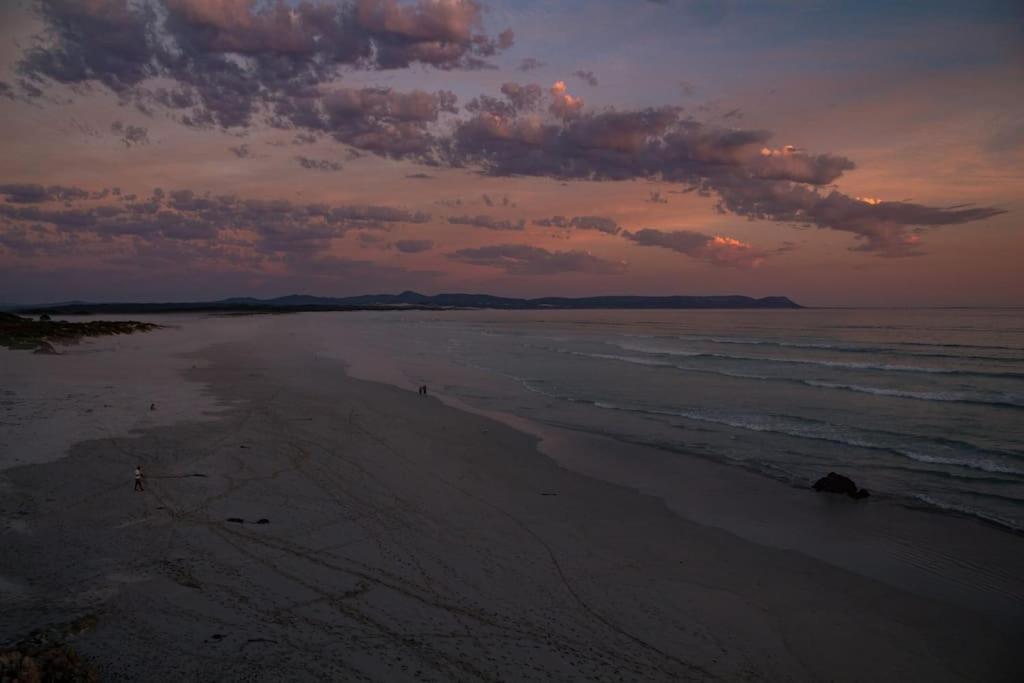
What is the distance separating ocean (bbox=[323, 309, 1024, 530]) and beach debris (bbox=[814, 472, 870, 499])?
0.64 m

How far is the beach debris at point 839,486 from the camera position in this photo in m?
13.4

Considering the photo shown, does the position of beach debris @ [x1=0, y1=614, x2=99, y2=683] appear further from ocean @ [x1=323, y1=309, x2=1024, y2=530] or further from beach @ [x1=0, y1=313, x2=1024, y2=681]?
ocean @ [x1=323, y1=309, x2=1024, y2=530]

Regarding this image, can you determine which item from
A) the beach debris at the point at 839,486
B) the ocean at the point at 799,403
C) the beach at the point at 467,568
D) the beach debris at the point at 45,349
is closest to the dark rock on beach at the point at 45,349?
the beach debris at the point at 45,349

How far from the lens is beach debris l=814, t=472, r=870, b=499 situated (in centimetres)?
1340

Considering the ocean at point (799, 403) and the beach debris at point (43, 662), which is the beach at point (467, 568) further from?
the ocean at point (799, 403)

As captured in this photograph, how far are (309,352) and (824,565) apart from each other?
138 ft

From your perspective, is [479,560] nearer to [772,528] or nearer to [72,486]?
[772,528]

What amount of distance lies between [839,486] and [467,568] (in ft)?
30.5

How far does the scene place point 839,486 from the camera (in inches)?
534

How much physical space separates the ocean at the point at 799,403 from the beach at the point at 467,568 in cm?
254

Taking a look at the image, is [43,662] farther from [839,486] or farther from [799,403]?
[799,403]

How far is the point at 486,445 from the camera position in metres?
17.5

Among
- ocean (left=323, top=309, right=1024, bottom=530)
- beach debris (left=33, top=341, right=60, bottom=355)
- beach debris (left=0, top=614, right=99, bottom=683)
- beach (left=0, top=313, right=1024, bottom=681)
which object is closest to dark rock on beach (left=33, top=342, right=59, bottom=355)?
beach debris (left=33, top=341, right=60, bottom=355)

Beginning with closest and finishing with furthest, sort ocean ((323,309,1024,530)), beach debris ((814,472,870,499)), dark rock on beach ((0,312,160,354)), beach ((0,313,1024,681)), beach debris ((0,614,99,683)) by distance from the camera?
beach debris ((0,614,99,683))
beach ((0,313,1024,681))
beach debris ((814,472,870,499))
ocean ((323,309,1024,530))
dark rock on beach ((0,312,160,354))
